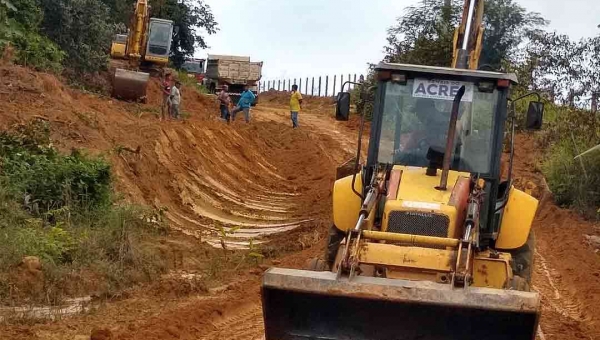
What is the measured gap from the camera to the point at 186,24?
171 feet

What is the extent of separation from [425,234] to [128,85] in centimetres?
2301

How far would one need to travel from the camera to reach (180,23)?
51.3 meters

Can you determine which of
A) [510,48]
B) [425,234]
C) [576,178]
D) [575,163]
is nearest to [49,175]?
[425,234]

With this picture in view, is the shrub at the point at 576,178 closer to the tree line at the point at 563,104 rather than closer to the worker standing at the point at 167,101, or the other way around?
the tree line at the point at 563,104

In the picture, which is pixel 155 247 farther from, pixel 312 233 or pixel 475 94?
pixel 475 94

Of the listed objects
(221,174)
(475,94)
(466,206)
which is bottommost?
(221,174)

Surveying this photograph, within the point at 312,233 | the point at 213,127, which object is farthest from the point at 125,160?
the point at 213,127

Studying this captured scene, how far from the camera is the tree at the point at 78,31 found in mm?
27344

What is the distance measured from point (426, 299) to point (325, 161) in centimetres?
1967

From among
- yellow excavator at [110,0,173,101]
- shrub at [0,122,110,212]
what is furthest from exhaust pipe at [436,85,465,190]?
yellow excavator at [110,0,173,101]

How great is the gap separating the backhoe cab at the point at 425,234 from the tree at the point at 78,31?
19260 mm

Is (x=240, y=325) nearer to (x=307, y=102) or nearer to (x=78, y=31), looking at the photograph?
(x=78, y=31)

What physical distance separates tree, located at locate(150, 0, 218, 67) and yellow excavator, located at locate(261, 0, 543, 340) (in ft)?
137

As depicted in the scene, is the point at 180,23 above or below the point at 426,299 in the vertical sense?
above
